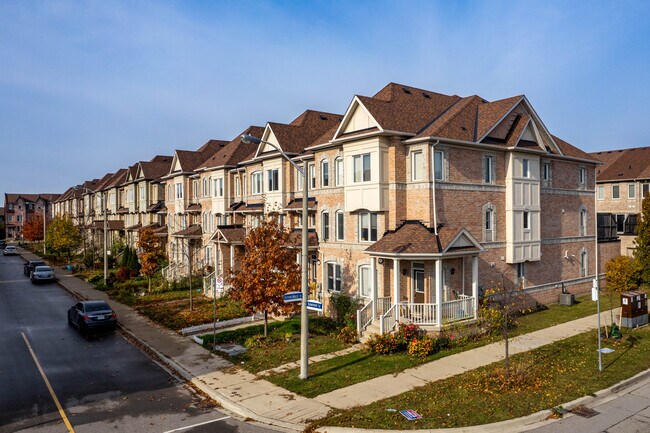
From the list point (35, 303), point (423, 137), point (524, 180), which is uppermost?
point (423, 137)

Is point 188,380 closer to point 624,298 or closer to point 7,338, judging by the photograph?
point 7,338

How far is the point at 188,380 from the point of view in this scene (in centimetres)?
1619

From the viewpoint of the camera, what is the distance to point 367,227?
23.4 meters

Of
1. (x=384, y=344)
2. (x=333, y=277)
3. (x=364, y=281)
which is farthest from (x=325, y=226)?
(x=384, y=344)

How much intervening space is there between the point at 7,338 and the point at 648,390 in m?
26.4

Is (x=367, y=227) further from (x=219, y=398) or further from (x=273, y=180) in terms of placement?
(x=219, y=398)

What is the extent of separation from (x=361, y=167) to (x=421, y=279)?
6.16 m

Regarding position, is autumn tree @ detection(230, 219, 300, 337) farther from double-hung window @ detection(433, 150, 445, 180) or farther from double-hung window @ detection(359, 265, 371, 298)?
double-hung window @ detection(433, 150, 445, 180)

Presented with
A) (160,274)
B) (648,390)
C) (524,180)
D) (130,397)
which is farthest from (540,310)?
(160,274)

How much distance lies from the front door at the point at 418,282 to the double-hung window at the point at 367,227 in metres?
2.53

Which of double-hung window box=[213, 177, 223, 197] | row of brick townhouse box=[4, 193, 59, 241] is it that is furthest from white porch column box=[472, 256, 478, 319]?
row of brick townhouse box=[4, 193, 59, 241]

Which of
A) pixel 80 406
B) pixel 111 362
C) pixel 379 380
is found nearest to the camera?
pixel 80 406

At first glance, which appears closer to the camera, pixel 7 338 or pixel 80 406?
pixel 80 406

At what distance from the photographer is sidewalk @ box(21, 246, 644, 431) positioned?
13102mm
